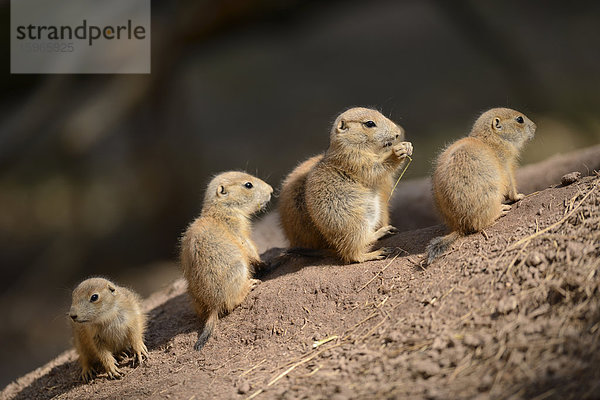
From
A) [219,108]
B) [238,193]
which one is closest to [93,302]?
[238,193]

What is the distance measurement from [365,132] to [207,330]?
276 cm

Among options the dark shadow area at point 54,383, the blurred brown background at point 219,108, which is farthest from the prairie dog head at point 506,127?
the blurred brown background at point 219,108

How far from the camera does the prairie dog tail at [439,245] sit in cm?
540

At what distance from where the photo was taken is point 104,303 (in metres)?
6.21

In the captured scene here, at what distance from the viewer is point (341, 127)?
6453 millimetres

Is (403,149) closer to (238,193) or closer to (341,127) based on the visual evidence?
(341,127)

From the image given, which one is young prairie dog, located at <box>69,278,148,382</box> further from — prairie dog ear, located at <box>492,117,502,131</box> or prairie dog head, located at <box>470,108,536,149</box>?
prairie dog ear, located at <box>492,117,502,131</box>

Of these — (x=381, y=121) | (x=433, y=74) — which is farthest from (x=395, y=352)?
(x=433, y=74)

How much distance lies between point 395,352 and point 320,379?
2.00 feet

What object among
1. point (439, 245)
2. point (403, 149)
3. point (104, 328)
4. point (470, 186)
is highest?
point (403, 149)

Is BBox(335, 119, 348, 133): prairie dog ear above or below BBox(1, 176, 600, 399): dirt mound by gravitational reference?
above

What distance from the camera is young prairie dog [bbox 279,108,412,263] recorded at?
6.21m

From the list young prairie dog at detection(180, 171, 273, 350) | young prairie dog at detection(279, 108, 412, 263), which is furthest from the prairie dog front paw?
young prairie dog at detection(180, 171, 273, 350)

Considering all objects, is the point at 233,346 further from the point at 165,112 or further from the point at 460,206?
the point at 165,112
